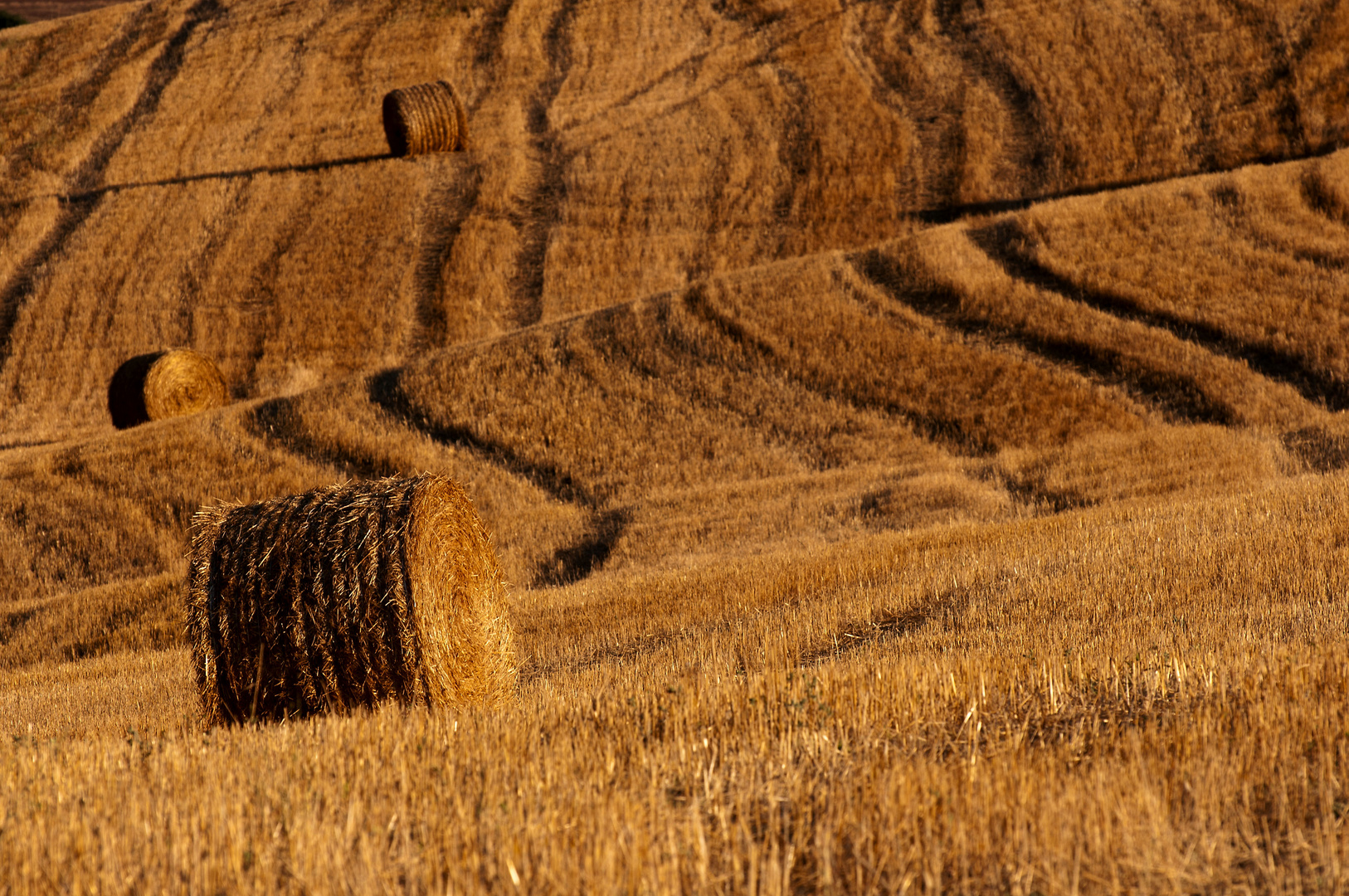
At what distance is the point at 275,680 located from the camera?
22.0 feet

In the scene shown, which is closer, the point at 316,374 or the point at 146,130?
the point at 316,374

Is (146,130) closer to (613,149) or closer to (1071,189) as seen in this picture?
(613,149)

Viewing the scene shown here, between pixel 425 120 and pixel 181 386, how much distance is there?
12.1m

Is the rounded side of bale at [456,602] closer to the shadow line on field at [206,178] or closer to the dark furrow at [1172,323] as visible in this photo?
the dark furrow at [1172,323]

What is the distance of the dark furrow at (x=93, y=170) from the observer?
25734 millimetres

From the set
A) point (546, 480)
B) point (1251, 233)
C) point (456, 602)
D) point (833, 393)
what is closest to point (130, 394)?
point (546, 480)

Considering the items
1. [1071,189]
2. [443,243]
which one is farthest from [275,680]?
[1071,189]

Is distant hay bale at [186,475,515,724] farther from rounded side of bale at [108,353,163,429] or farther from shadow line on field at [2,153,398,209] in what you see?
shadow line on field at [2,153,398,209]

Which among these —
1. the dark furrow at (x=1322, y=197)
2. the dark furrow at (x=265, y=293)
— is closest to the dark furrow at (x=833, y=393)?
the dark furrow at (x=1322, y=197)

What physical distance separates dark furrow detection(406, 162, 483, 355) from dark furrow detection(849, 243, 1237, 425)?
8552 mm

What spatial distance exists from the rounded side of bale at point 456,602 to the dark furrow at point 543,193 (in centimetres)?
1649

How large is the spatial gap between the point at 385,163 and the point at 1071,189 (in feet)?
52.1

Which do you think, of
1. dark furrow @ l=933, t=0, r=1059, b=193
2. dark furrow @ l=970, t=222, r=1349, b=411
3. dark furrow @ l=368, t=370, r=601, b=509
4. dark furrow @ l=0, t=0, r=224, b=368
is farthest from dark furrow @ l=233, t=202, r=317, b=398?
dark furrow @ l=933, t=0, r=1059, b=193

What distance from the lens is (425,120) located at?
29609mm
